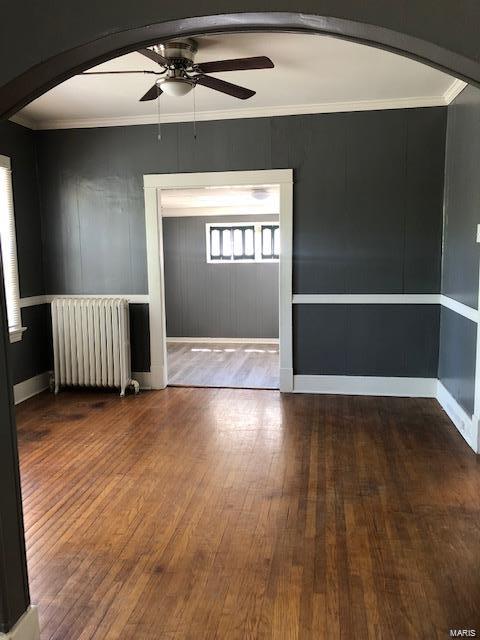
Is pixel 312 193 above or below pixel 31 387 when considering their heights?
above

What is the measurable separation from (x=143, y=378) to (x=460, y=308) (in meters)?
3.12

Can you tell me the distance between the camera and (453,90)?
4.02 meters

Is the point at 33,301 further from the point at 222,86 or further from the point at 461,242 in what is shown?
the point at 461,242

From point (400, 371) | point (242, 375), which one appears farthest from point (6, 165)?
point (400, 371)

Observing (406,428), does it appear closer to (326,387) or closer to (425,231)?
(326,387)

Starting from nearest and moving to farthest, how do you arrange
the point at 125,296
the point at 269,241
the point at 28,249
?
the point at 28,249 → the point at 125,296 → the point at 269,241

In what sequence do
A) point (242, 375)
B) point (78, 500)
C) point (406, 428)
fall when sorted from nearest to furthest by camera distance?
point (78, 500)
point (406, 428)
point (242, 375)

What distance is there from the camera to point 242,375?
5582mm

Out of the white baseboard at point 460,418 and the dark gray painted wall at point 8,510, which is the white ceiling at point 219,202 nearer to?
the white baseboard at point 460,418

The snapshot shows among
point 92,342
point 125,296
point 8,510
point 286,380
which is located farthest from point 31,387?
point 8,510

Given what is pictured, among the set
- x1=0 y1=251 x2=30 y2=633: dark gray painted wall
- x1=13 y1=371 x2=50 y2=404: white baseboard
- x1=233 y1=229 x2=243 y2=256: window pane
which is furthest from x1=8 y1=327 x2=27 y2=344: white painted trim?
x1=233 y1=229 x2=243 y2=256: window pane

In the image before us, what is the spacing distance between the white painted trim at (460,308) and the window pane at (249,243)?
12.0 ft

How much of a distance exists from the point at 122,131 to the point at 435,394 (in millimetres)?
3975

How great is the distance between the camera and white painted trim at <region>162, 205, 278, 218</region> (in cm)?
754
